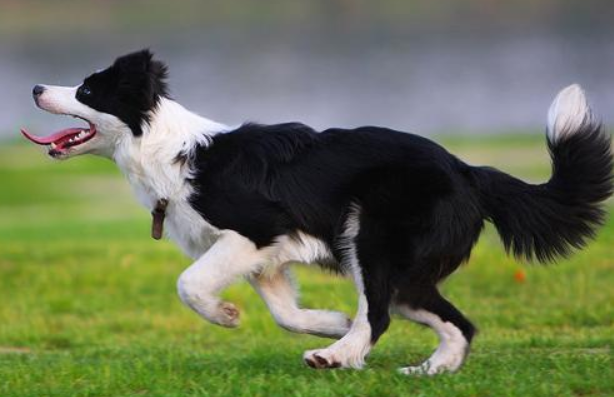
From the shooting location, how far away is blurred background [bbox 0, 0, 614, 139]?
95.6ft

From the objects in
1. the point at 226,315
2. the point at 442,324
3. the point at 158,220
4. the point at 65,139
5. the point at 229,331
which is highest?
the point at 65,139

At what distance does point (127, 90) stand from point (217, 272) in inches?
43.9

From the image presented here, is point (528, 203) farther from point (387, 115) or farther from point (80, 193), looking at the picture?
point (387, 115)

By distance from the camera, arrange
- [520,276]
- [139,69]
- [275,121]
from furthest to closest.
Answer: [275,121]
[520,276]
[139,69]

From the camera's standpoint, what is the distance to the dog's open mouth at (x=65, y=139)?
245 inches

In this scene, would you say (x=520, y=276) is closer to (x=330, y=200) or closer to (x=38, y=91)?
(x=330, y=200)

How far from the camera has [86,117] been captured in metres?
6.20

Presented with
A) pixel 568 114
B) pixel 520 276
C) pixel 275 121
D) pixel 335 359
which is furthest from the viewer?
pixel 275 121

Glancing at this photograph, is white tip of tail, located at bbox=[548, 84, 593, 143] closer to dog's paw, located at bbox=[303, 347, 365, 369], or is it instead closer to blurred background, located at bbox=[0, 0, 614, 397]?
blurred background, located at bbox=[0, 0, 614, 397]

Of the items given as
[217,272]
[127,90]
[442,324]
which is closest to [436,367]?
[442,324]


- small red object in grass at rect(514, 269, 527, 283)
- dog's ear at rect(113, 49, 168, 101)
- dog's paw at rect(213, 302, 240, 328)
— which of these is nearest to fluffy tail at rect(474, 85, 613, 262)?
dog's paw at rect(213, 302, 240, 328)

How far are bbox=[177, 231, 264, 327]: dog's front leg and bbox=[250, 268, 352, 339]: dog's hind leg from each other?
10.2 inches

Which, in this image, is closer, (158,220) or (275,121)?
(158,220)

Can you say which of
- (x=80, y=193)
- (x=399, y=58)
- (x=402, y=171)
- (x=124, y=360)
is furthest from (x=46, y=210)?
(x=399, y=58)
